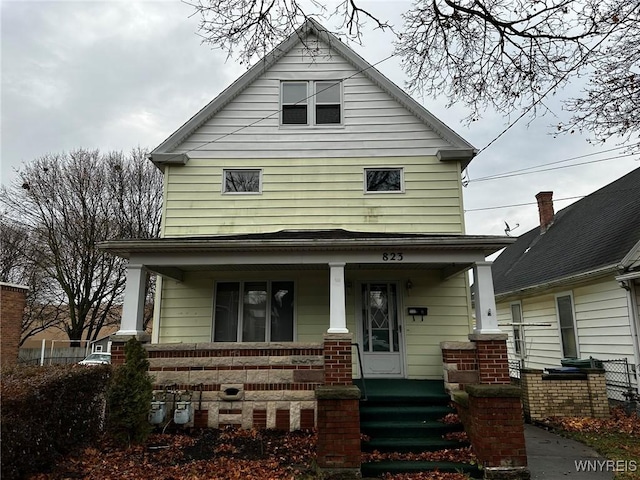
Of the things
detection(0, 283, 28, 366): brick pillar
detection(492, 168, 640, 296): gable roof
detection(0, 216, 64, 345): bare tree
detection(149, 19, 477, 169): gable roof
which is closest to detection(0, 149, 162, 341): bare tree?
detection(0, 216, 64, 345): bare tree

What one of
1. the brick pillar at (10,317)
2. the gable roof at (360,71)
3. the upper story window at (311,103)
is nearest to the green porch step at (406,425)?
the gable roof at (360,71)

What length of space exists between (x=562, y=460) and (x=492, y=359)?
161cm

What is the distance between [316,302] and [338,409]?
364 centimetres

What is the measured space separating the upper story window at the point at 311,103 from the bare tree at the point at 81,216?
16.1 m

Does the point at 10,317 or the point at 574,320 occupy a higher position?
the point at 10,317

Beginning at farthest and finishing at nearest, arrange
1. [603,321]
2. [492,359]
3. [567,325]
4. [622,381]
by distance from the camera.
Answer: [567,325], [603,321], [622,381], [492,359]

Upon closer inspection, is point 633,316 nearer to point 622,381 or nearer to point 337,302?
point 622,381

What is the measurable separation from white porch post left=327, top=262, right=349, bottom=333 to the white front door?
6.93 ft

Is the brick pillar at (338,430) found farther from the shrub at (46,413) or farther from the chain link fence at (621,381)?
the chain link fence at (621,381)

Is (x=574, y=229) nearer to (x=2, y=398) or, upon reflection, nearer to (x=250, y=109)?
(x=250, y=109)

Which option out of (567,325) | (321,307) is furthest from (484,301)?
(567,325)

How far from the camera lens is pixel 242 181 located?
9.87m

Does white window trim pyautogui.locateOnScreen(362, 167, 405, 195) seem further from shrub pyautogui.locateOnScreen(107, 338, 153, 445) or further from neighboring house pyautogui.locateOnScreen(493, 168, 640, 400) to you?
shrub pyautogui.locateOnScreen(107, 338, 153, 445)

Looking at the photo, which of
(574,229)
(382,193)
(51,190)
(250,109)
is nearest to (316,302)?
(382,193)
